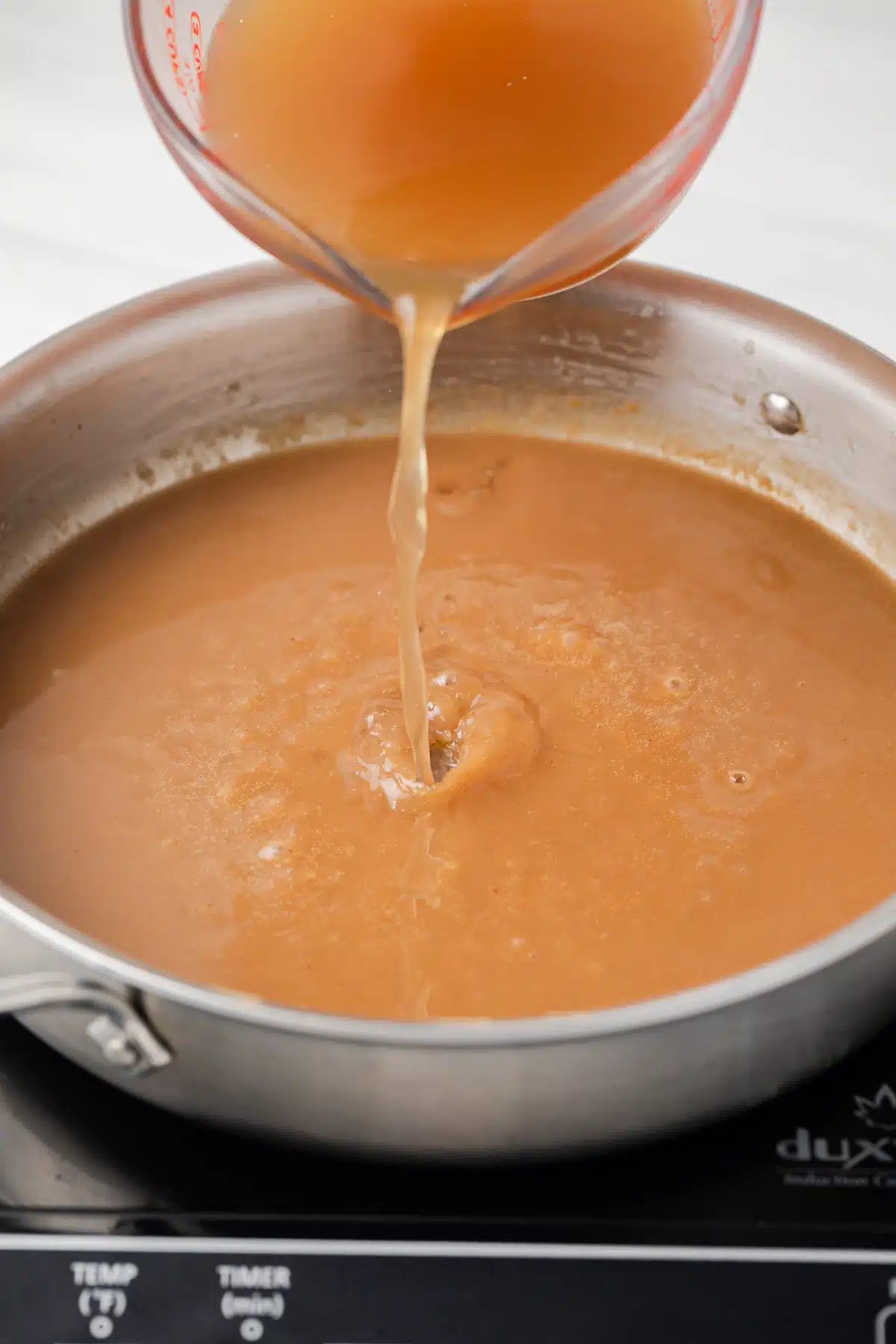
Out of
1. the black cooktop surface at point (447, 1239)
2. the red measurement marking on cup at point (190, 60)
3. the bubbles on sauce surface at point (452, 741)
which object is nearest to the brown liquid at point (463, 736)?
the bubbles on sauce surface at point (452, 741)

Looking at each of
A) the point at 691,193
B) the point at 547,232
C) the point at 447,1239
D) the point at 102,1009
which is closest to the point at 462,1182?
the point at 447,1239

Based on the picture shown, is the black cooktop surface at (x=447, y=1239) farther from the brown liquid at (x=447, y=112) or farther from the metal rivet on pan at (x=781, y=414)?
the metal rivet on pan at (x=781, y=414)

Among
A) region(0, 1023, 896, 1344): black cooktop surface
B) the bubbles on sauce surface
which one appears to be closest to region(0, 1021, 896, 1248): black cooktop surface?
region(0, 1023, 896, 1344): black cooktop surface

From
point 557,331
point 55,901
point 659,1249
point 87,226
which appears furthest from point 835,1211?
point 87,226

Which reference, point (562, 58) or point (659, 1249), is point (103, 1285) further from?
point (562, 58)

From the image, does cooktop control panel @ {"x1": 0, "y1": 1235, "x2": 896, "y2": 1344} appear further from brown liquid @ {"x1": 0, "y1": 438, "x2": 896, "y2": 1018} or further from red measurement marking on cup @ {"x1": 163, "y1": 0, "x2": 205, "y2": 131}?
red measurement marking on cup @ {"x1": 163, "y1": 0, "x2": 205, "y2": 131}
